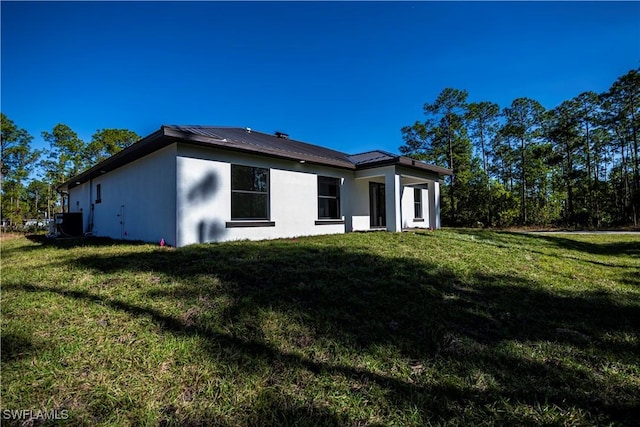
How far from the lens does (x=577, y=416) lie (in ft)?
5.93

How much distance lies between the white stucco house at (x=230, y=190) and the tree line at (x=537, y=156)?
11912mm

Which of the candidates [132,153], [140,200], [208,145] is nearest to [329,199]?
[208,145]

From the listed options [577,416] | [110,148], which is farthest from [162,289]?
[110,148]

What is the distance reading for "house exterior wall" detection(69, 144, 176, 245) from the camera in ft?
23.1

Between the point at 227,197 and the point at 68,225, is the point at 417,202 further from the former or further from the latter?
the point at 68,225

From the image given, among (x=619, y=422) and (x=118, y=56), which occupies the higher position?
(x=118, y=56)

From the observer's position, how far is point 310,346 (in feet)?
8.15

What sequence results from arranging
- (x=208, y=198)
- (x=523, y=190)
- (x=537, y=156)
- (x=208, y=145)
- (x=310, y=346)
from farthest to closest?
(x=537, y=156), (x=523, y=190), (x=208, y=198), (x=208, y=145), (x=310, y=346)

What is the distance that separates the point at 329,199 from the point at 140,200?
6.09 meters

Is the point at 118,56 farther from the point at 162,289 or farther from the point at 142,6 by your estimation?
the point at 162,289

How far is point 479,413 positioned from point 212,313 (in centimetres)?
237

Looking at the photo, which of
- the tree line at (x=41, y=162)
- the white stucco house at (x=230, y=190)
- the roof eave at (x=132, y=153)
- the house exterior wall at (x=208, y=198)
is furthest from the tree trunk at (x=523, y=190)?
the tree line at (x=41, y=162)

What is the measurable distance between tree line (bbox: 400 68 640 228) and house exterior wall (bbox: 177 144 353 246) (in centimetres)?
1727

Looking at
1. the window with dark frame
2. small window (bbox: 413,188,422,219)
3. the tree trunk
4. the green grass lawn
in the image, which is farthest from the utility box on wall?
the tree trunk
